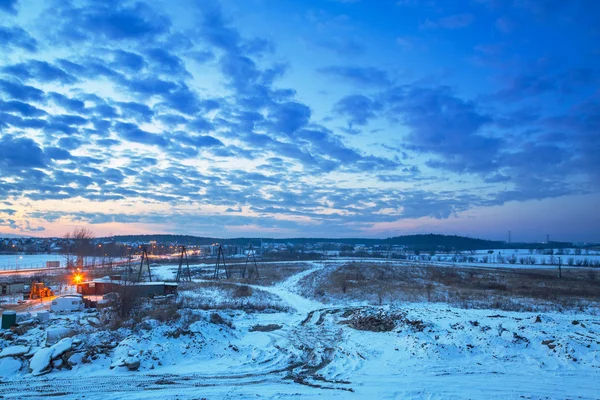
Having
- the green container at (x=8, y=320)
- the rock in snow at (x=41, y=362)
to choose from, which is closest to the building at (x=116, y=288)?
the green container at (x=8, y=320)

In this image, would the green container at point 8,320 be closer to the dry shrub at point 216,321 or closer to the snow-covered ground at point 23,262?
the dry shrub at point 216,321

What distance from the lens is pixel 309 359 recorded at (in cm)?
1373

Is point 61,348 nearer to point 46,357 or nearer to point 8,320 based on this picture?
point 46,357

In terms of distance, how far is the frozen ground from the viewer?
414 inches

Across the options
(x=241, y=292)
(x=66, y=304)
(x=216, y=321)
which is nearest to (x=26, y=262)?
(x=241, y=292)

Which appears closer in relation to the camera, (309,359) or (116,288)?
(309,359)

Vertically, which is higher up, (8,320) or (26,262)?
(8,320)

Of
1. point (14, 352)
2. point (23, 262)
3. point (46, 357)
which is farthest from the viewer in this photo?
point (23, 262)

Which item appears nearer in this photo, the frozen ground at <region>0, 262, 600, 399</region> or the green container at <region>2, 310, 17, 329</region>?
the frozen ground at <region>0, 262, 600, 399</region>

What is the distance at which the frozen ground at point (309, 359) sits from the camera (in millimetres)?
10523

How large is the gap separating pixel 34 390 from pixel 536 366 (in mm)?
14624

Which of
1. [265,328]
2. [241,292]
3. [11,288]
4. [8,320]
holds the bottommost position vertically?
[241,292]

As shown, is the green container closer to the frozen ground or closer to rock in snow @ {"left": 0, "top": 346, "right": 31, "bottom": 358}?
the frozen ground

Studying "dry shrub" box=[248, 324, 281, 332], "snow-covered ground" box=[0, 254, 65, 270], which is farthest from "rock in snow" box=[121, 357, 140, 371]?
"snow-covered ground" box=[0, 254, 65, 270]
